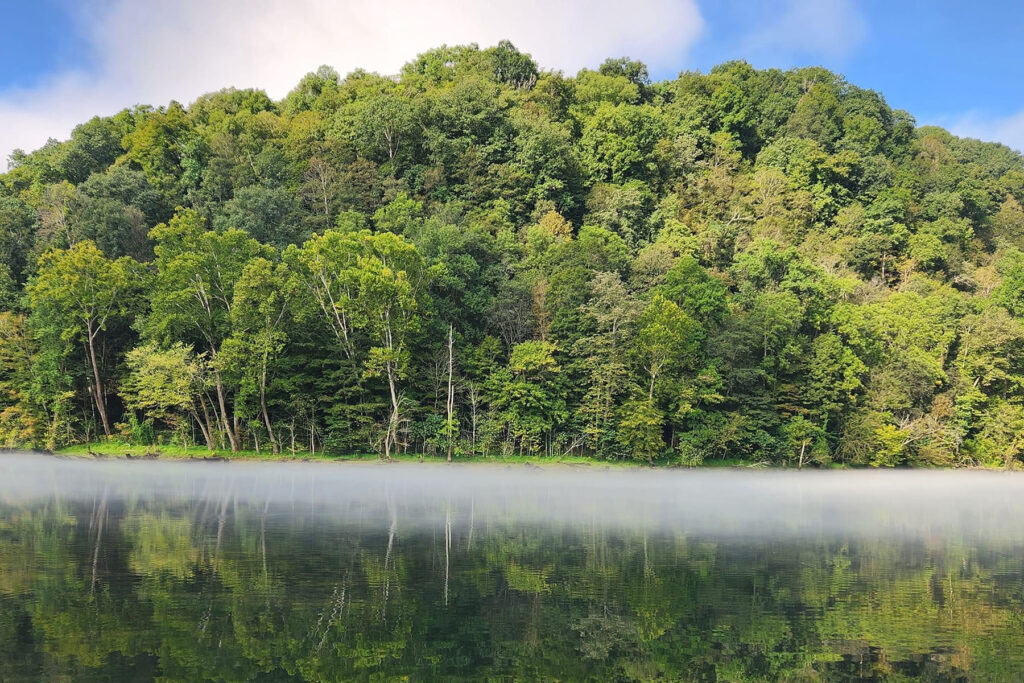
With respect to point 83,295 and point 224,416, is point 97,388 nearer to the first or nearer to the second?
point 83,295

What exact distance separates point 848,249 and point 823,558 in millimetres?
66203

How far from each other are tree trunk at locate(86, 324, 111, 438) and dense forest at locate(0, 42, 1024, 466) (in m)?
0.38

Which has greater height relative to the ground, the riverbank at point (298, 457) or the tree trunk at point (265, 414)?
the tree trunk at point (265, 414)

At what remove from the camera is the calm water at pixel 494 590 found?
→ 41.3ft

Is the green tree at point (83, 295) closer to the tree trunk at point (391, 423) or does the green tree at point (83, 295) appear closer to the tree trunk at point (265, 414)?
the tree trunk at point (265, 414)

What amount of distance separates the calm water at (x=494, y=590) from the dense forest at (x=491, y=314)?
23251mm

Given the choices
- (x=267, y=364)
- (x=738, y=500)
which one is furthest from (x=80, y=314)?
(x=738, y=500)

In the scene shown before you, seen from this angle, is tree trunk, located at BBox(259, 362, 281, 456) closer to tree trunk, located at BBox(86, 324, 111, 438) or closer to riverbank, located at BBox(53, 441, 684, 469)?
riverbank, located at BBox(53, 441, 684, 469)

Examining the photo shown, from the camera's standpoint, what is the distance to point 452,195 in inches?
3123

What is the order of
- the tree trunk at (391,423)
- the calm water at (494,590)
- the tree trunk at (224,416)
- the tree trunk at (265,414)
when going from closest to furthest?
the calm water at (494,590) < the tree trunk at (265,414) < the tree trunk at (391,423) < the tree trunk at (224,416)

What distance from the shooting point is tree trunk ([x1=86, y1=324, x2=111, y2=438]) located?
60.2 m

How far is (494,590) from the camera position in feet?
56.6

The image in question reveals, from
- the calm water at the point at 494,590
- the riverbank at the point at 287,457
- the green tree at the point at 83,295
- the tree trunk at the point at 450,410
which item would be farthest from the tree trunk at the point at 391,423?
the green tree at the point at 83,295

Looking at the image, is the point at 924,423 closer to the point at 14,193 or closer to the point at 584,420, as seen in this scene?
the point at 584,420
